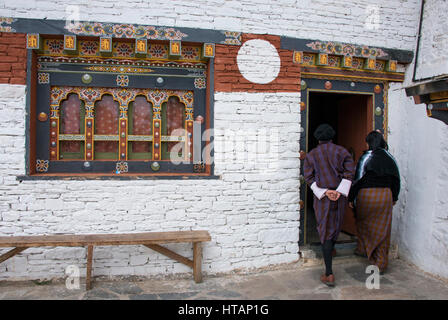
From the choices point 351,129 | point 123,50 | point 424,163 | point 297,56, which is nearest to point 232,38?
point 297,56

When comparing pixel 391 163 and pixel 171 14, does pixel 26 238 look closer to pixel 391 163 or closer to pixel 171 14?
pixel 171 14

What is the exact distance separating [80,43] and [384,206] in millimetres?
4256

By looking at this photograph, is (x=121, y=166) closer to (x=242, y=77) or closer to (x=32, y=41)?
(x=32, y=41)

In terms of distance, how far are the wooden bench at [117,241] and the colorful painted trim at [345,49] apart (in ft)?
9.41

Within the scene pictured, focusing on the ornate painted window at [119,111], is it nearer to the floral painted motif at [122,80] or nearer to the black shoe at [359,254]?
the floral painted motif at [122,80]

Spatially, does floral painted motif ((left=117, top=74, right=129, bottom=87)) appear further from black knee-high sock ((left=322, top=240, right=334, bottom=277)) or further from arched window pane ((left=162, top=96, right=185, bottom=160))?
black knee-high sock ((left=322, top=240, right=334, bottom=277))

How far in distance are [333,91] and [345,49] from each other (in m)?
0.58

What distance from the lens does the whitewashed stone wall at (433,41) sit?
14.7 ft

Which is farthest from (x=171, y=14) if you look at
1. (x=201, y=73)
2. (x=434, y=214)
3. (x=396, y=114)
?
(x=434, y=214)

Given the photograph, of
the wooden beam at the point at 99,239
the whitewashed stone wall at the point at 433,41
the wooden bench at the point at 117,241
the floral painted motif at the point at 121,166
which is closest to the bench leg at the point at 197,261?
the wooden bench at the point at 117,241

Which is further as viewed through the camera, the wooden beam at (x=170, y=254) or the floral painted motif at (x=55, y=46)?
the floral painted motif at (x=55, y=46)

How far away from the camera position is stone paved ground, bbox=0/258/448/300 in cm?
367

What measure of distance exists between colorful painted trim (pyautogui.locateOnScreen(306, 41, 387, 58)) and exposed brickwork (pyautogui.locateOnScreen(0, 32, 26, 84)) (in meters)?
3.54

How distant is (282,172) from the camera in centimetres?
446
